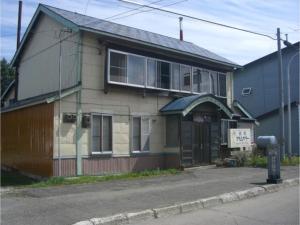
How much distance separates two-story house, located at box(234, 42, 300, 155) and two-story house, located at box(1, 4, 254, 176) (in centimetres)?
899

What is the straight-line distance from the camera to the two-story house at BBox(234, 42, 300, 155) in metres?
31.5

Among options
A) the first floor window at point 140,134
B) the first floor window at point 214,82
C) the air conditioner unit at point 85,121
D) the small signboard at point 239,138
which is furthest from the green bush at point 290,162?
the air conditioner unit at point 85,121

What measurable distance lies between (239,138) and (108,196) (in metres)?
13.2

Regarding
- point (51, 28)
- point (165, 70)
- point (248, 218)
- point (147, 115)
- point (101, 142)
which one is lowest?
point (248, 218)

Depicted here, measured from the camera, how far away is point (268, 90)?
113 feet

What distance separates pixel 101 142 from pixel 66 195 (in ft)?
20.0

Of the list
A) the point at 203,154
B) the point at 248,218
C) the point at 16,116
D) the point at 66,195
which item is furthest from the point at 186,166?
the point at 248,218

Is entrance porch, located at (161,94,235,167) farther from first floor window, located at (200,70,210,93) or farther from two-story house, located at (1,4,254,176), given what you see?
first floor window, located at (200,70,210,93)

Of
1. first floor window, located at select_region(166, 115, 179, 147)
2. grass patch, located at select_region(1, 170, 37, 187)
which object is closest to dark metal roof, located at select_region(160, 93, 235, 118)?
first floor window, located at select_region(166, 115, 179, 147)

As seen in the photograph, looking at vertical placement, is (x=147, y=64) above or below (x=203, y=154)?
above

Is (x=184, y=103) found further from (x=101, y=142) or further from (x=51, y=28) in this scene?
(x=51, y=28)

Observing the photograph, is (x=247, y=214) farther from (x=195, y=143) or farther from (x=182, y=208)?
(x=195, y=143)

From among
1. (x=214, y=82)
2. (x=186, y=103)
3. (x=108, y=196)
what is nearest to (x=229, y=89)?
(x=214, y=82)

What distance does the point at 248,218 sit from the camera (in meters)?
9.71
